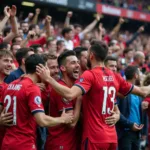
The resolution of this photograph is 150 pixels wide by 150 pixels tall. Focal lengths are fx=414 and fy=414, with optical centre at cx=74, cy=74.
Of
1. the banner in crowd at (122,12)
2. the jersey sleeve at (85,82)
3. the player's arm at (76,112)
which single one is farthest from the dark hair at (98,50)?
the banner in crowd at (122,12)

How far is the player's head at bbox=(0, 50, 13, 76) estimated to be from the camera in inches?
225

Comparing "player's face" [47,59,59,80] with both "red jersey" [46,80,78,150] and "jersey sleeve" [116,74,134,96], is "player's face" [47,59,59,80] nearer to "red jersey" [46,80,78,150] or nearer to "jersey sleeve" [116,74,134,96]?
"red jersey" [46,80,78,150]

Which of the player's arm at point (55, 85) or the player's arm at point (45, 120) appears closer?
the player's arm at point (45, 120)

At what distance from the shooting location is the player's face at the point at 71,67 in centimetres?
528

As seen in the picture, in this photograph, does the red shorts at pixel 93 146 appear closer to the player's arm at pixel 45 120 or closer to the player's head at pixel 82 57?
the player's arm at pixel 45 120

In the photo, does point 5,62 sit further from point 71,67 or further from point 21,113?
point 21,113

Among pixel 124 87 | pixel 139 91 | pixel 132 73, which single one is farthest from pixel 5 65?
pixel 132 73

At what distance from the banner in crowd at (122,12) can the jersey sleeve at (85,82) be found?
1899 cm

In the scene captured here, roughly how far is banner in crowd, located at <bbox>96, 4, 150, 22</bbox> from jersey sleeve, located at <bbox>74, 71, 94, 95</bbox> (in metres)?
19.0

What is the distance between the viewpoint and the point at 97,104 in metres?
4.95

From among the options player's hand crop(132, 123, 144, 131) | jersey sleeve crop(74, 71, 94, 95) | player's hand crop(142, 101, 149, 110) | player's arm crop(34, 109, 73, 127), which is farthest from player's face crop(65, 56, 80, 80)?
player's hand crop(142, 101, 149, 110)

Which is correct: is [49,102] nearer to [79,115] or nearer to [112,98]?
[79,115]

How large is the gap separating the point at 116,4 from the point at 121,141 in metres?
19.6

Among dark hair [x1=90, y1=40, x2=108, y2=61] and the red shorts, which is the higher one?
dark hair [x1=90, y1=40, x2=108, y2=61]
